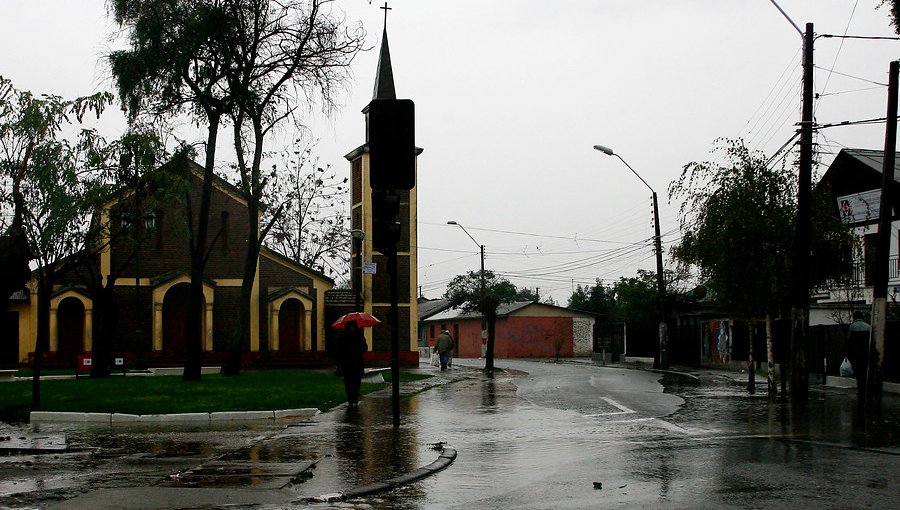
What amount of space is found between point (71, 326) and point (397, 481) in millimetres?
36069

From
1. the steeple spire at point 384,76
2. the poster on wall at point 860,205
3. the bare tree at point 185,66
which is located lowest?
the poster on wall at point 860,205

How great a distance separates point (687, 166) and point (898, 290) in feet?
55.0

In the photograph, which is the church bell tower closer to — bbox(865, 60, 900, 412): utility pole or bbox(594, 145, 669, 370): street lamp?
bbox(594, 145, 669, 370): street lamp

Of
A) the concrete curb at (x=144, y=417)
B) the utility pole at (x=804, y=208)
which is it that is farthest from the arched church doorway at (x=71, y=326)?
the utility pole at (x=804, y=208)

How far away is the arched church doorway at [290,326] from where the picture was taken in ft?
148

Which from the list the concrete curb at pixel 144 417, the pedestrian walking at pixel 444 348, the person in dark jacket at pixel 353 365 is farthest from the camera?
the pedestrian walking at pixel 444 348

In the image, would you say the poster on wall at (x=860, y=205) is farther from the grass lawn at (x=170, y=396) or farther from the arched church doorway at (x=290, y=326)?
the arched church doorway at (x=290, y=326)

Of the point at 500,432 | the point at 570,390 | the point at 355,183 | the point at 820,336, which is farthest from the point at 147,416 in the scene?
the point at 355,183

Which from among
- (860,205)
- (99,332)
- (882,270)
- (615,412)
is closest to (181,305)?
(99,332)

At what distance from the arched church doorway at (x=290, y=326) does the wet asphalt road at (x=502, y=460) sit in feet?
90.0

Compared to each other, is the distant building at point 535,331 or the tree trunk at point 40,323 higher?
the tree trunk at point 40,323

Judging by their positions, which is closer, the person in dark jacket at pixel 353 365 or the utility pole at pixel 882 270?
the utility pole at pixel 882 270

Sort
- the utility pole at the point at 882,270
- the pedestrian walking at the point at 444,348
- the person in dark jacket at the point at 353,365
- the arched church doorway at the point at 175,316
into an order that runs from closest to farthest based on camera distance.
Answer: the utility pole at the point at 882,270, the person in dark jacket at the point at 353,365, the pedestrian walking at the point at 444,348, the arched church doorway at the point at 175,316

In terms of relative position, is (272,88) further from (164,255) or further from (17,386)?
(164,255)
